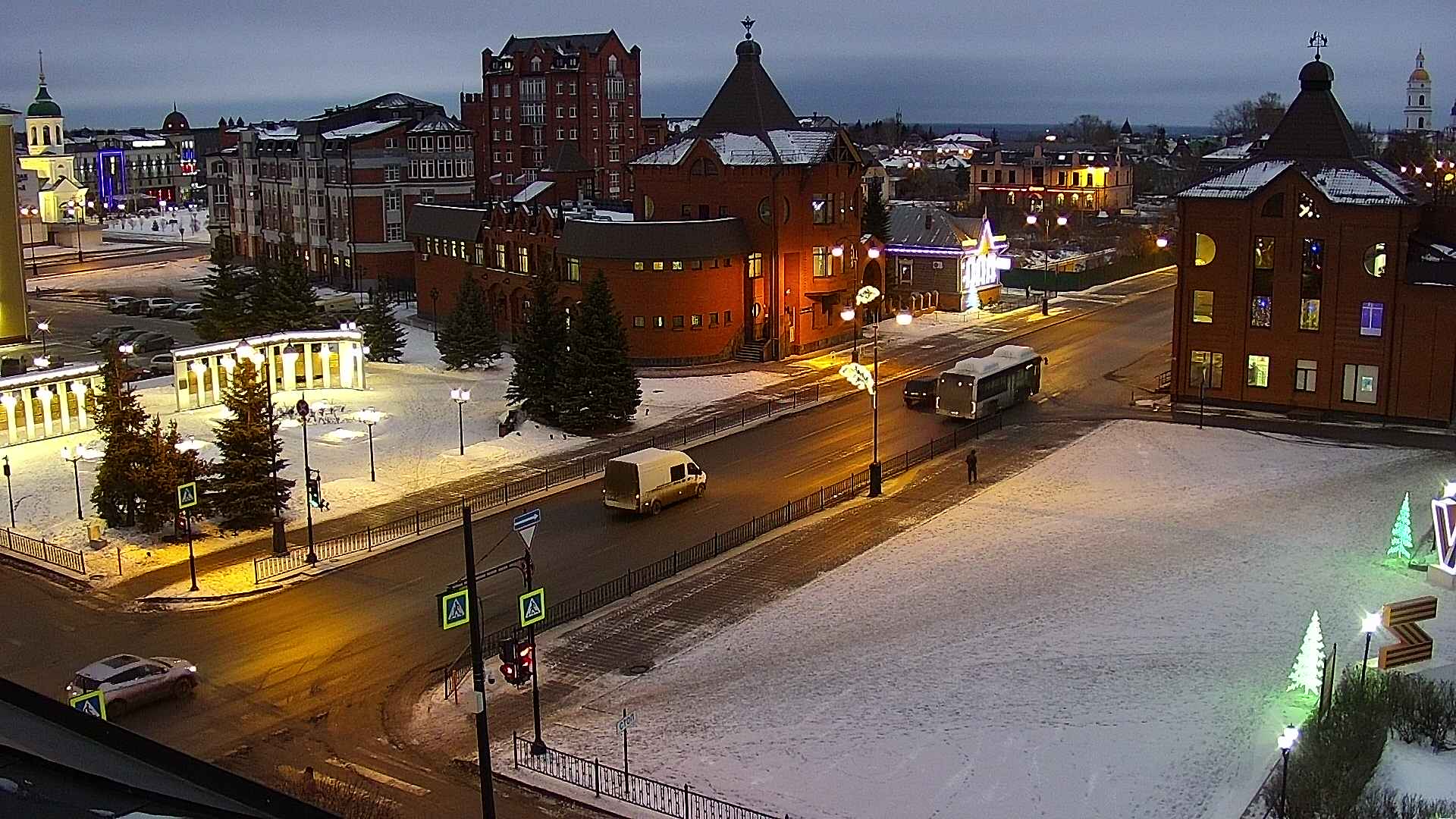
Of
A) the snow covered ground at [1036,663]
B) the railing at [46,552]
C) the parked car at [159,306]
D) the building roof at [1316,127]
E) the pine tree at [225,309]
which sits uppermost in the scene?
the building roof at [1316,127]

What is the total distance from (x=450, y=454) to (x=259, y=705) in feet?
68.2

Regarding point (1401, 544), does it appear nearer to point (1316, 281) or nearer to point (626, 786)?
point (1316, 281)

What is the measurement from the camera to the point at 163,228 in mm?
149375

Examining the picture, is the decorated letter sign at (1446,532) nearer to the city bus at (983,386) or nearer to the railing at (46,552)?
the city bus at (983,386)

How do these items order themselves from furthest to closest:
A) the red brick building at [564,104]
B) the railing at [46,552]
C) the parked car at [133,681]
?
the red brick building at [564,104] → the railing at [46,552] → the parked car at [133,681]

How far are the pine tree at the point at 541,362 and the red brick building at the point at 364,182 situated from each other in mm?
38601

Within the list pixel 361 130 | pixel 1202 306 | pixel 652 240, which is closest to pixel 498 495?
pixel 652 240

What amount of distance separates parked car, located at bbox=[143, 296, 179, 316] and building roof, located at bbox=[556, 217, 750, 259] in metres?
31.6

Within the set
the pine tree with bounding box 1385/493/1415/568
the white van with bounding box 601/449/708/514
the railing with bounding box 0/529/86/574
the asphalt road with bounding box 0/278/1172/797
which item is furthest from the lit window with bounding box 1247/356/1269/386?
the railing with bounding box 0/529/86/574

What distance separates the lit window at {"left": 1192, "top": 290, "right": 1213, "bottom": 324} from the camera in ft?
180

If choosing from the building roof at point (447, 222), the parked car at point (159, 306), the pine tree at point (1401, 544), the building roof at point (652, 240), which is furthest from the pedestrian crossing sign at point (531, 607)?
the parked car at point (159, 306)

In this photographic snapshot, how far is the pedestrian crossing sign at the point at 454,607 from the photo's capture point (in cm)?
2261

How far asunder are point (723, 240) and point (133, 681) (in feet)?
137

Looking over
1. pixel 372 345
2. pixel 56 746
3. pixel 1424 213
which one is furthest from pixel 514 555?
pixel 1424 213
